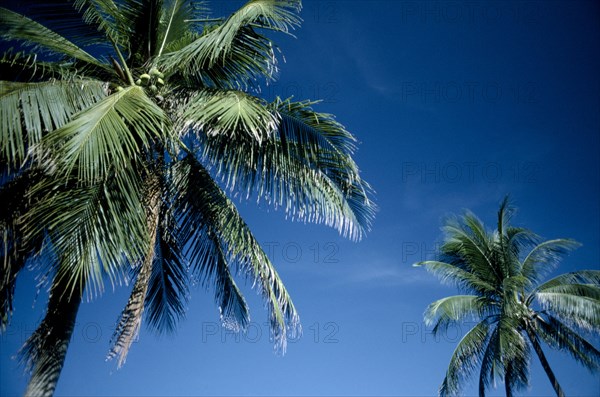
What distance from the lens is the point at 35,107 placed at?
4773mm

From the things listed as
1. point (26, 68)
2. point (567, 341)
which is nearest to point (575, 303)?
point (567, 341)

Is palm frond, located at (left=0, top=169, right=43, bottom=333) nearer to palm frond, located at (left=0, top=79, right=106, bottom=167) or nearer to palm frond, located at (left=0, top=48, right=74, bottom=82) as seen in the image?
palm frond, located at (left=0, top=79, right=106, bottom=167)

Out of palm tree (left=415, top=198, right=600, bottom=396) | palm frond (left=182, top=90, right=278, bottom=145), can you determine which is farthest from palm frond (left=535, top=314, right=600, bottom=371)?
palm frond (left=182, top=90, right=278, bottom=145)

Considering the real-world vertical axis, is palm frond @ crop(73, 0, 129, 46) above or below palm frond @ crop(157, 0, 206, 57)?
below

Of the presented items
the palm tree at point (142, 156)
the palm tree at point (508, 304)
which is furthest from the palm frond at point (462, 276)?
the palm tree at point (142, 156)

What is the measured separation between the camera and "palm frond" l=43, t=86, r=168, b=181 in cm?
425

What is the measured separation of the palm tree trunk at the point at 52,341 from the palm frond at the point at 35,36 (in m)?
2.93

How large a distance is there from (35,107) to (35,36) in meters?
1.45

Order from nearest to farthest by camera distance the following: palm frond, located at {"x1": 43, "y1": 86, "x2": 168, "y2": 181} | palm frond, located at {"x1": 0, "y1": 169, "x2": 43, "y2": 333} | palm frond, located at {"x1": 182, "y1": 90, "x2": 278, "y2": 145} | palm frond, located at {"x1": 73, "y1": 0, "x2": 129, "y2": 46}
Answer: palm frond, located at {"x1": 43, "y1": 86, "x2": 168, "y2": 181}, palm frond, located at {"x1": 0, "y1": 169, "x2": 43, "y2": 333}, palm frond, located at {"x1": 182, "y1": 90, "x2": 278, "y2": 145}, palm frond, located at {"x1": 73, "y1": 0, "x2": 129, "y2": 46}

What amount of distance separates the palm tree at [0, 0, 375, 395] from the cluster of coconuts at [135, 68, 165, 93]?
2 centimetres

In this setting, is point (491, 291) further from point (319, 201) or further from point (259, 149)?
point (259, 149)

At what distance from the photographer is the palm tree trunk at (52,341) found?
4.57 m

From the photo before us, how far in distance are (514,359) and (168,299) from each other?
10.4 m

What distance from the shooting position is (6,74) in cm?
561
